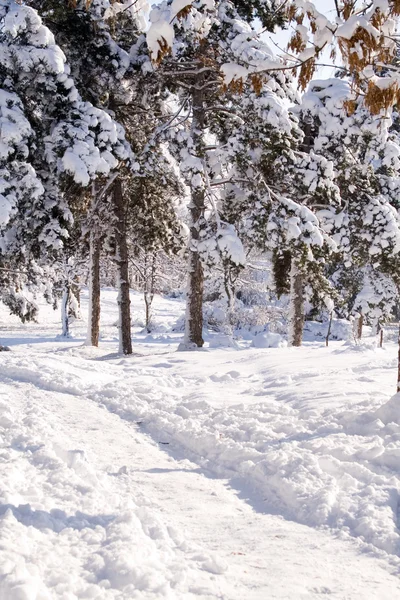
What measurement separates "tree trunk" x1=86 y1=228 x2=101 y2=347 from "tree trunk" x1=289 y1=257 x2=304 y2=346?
5.94 metres

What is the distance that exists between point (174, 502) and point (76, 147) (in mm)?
9456

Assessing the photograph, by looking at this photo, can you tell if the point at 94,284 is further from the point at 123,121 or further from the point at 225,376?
the point at 225,376

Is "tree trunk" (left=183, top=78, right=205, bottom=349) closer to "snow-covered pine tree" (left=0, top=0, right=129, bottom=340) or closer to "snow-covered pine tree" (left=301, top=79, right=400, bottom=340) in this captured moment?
"snow-covered pine tree" (left=0, top=0, right=129, bottom=340)

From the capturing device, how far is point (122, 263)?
1484 cm

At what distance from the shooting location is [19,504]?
150 inches

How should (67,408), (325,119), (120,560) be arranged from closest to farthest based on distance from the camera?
(120,560), (67,408), (325,119)

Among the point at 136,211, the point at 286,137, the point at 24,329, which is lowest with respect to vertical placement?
the point at 24,329

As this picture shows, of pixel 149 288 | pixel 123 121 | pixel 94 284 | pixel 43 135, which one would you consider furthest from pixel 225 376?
pixel 149 288

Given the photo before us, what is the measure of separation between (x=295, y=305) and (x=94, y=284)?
20.5ft

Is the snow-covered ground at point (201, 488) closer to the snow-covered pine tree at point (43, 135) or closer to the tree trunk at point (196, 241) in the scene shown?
the snow-covered pine tree at point (43, 135)

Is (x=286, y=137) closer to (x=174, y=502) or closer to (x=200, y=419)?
(x=200, y=419)

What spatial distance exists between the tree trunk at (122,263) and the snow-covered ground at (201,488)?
5.92 metres

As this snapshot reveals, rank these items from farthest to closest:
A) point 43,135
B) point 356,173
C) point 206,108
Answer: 1. point 356,173
2. point 206,108
3. point 43,135

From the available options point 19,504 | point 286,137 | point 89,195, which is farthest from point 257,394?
point 89,195
